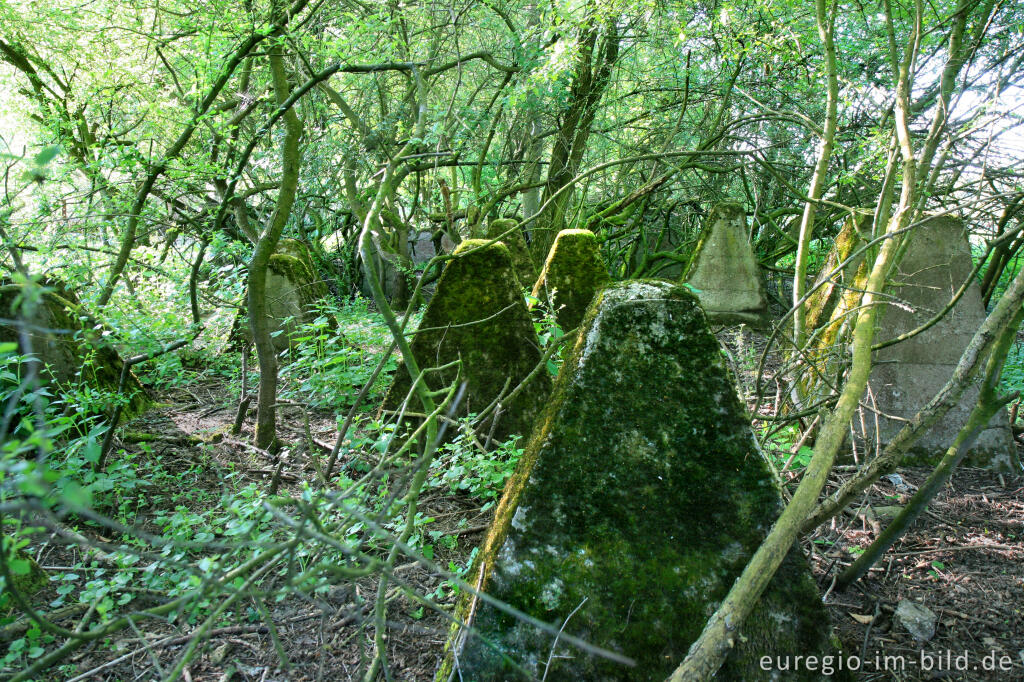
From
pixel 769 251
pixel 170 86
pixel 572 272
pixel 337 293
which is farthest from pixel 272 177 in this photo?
pixel 769 251

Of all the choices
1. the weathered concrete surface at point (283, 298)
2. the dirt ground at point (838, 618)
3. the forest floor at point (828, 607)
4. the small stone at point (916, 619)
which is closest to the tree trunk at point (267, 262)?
the forest floor at point (828, 607)

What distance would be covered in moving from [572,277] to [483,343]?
2.16 metres

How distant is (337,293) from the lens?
1138 centimetres

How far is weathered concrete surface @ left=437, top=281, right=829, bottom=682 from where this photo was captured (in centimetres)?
195

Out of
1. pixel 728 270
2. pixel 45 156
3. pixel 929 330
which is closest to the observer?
pixel 45 156

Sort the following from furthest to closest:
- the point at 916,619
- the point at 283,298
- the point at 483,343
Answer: the point at 283,298 < the point at 483,343 < the point at 916,619

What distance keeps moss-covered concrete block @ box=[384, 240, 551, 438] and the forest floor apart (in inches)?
29.9

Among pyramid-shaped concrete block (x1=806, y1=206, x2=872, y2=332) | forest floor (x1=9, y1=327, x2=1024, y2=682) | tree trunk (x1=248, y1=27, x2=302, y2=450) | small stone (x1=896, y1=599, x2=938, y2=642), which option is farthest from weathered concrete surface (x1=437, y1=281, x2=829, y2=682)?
pyramid-shaped concrete block (x1=806, y1=206, x2=872, y2=332)

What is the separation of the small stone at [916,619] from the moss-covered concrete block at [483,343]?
90.3 inches

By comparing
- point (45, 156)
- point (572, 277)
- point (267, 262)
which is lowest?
point (572, 277)

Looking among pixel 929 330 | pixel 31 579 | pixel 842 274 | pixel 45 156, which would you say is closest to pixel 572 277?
pixel 842 274

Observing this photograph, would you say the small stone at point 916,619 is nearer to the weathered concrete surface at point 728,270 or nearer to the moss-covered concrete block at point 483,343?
the moss-covered concrete block at point 483,343

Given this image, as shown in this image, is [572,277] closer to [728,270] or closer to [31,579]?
[728,270]

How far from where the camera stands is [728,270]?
28.3 feet
